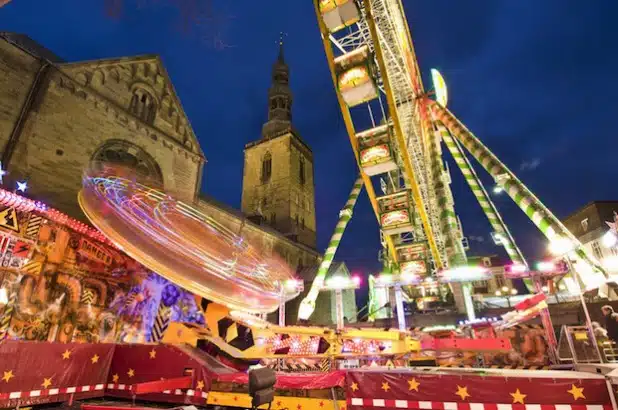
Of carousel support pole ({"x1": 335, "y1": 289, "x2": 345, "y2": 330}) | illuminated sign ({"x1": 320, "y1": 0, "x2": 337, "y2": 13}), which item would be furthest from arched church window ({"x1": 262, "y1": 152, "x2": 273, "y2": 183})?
carousel support pole ({"x1": 335, "y1": 289, "x2": 345, "y2": 330})

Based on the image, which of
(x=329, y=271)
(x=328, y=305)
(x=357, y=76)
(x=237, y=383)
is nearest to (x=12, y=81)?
(x=237, y=383)

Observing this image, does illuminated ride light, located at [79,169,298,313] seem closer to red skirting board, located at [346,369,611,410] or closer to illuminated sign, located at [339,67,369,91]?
red skirting board, located at [346,369,611,410]

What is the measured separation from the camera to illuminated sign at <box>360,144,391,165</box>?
20484 mm

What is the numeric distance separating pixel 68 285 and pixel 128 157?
27.5ft

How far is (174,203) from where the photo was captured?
1429 cm

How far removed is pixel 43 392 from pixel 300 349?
19.7ft

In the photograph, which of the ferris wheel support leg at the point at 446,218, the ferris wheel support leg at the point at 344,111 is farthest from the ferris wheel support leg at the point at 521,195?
the ferris wheel support leg at the point at 344,111

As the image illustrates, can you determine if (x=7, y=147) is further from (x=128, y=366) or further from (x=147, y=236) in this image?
(x=128, y=366)

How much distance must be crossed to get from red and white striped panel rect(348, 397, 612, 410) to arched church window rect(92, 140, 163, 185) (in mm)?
14883

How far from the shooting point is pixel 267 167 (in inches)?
1902

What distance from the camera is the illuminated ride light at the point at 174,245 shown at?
8.89m

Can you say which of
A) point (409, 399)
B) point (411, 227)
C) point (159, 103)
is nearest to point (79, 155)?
point (159, 103)

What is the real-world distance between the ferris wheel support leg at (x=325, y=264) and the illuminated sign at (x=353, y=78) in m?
13.8

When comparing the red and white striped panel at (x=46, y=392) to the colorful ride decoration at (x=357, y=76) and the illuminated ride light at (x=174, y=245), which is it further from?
the colorful ride decoration at (x=357, y=76)
